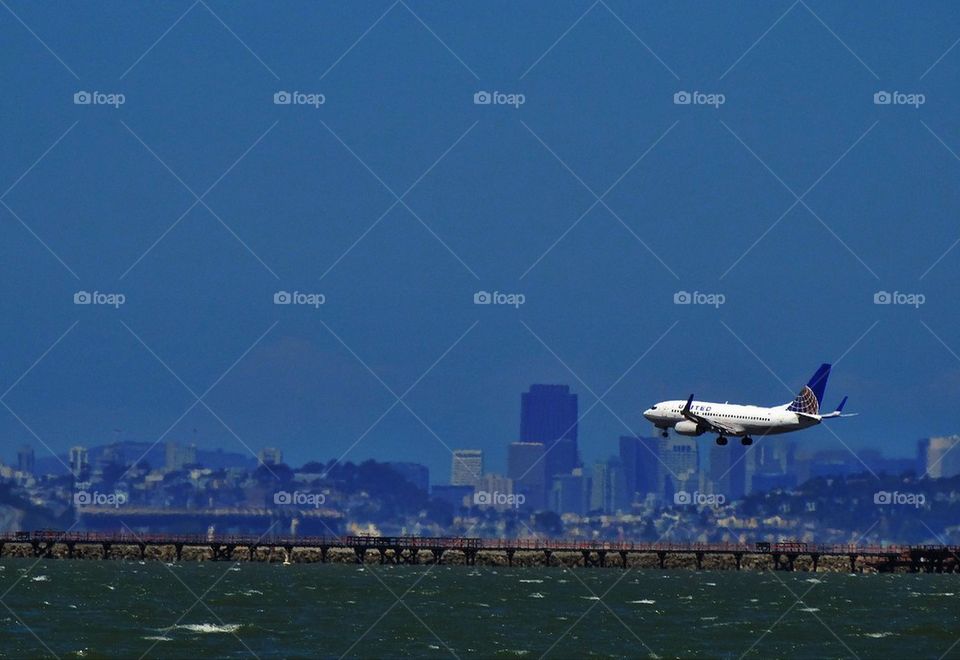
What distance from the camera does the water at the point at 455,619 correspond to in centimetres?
10994

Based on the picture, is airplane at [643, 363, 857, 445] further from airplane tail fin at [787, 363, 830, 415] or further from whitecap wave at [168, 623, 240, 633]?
whitecap wave at [168, 623, 240, 633]

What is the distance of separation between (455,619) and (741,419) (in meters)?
47.1

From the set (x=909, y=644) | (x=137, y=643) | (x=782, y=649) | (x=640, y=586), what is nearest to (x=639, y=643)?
(x=782, y=649)

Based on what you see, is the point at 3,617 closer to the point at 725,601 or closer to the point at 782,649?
the point at 782,649

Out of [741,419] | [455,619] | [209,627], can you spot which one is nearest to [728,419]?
[741,419]

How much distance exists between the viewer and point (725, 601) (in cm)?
15425

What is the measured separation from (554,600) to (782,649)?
4090cm

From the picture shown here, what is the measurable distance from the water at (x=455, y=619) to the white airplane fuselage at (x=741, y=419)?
13.1 metres

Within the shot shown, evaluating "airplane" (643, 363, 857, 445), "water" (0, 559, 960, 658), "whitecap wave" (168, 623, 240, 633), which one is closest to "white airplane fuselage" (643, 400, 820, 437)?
"airplane" (643, 363, 857, 445)

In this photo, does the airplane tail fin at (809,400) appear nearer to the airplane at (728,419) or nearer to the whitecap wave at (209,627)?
the airplane at (728,419)

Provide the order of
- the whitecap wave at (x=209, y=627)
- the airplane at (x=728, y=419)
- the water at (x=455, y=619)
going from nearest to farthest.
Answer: the water at (x=455, y=619) < the whitecap wave at (x=209, y=627) < the airplane at (x=728, y=419)

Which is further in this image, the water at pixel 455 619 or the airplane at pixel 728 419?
the airplane at pixel 728 419

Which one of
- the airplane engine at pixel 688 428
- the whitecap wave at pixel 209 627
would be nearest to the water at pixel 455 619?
the whitecap wave at pixel 209 627

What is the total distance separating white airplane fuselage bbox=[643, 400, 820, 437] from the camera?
166 metres
